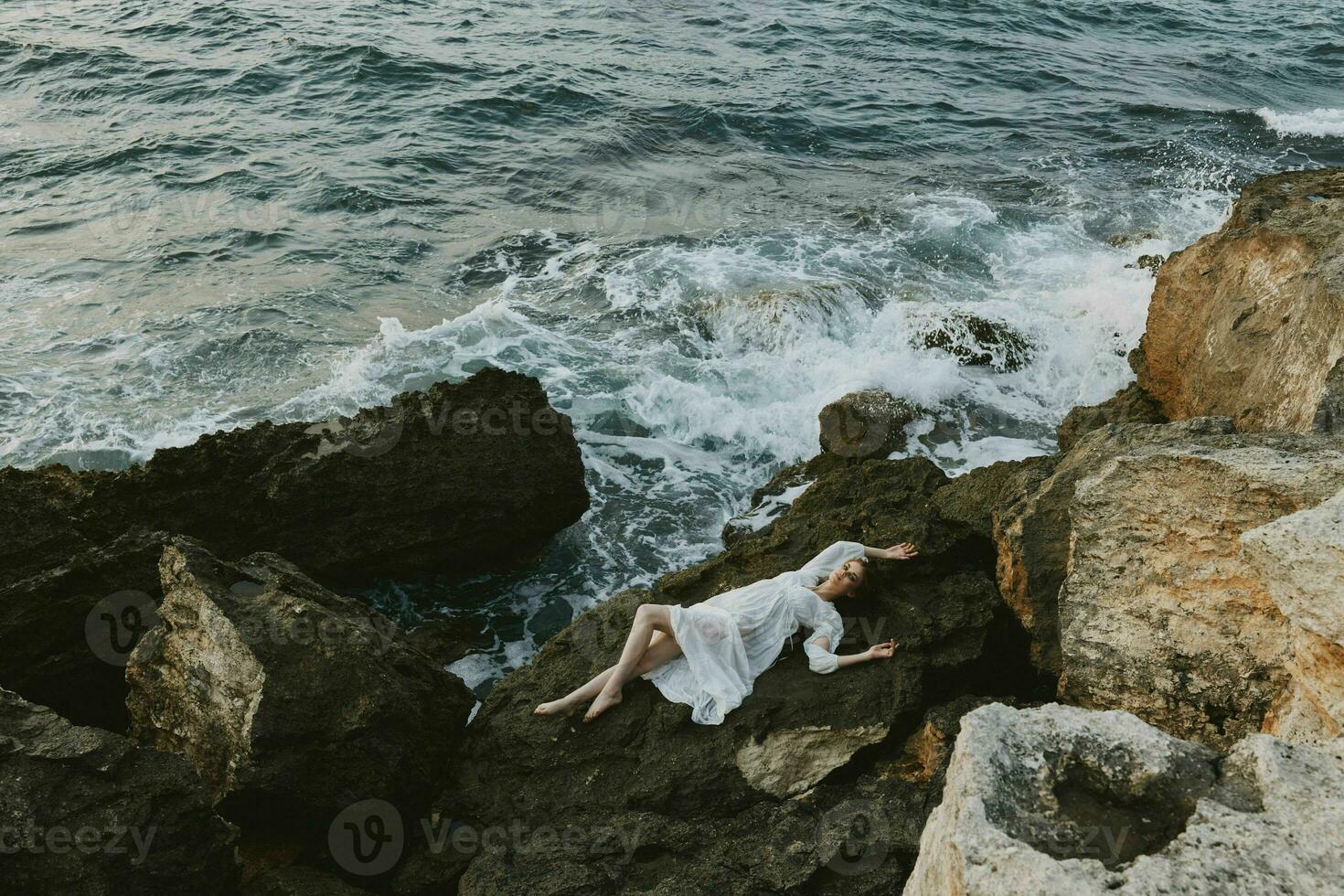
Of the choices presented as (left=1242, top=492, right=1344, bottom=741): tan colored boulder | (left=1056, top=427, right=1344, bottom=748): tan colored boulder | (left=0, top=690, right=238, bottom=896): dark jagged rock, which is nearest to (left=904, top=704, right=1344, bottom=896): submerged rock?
(left=1242, top=492, right=1344, bottom=741): tan colored boulder

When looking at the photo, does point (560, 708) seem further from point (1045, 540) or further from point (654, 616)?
point (1045, 540)

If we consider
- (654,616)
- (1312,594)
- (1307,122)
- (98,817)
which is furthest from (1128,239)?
(98,817)

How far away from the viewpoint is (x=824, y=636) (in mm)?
6410

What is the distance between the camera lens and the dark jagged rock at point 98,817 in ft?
15.2

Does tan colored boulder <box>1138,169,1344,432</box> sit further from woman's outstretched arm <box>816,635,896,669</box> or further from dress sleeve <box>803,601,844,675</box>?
dress sleeve <box>803,601,844,675</box>

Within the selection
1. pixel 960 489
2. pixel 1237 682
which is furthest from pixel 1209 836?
pixel 960 489

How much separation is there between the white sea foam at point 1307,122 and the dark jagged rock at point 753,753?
18629mm

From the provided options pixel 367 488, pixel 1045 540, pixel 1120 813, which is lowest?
pixel 367 488

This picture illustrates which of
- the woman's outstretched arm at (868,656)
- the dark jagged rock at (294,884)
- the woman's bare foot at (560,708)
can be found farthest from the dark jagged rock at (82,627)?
the woman's outstretched arm at (868,656)

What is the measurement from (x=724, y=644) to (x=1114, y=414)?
5188mm

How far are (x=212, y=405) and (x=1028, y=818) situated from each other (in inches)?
407

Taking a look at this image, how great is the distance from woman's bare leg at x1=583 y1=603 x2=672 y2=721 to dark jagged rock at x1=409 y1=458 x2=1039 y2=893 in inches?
4.0

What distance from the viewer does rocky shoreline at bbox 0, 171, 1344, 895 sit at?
11.3 ft

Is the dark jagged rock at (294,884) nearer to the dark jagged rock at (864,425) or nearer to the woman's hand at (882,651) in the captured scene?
the woman's hand at (882,651)
